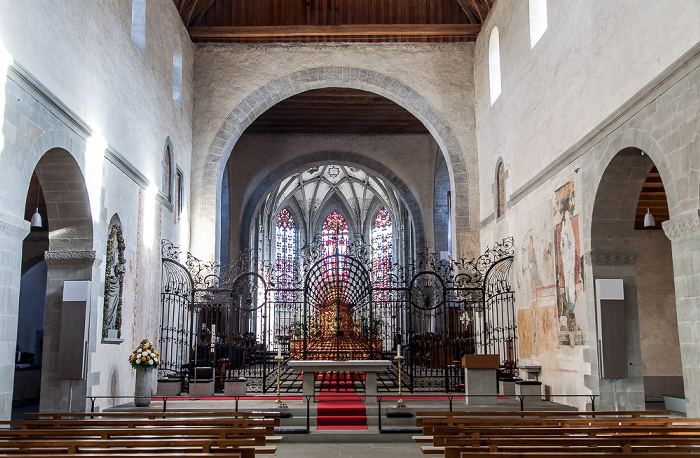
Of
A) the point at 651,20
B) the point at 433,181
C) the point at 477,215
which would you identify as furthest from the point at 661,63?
the point at 433,181

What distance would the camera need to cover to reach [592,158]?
397 inches

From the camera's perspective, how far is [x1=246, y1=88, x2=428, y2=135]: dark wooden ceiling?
21.1 m

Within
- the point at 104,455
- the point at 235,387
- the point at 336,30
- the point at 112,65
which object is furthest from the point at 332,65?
the point at 104,455

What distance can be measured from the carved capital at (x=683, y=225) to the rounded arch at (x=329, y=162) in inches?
644

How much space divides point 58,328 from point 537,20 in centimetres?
980

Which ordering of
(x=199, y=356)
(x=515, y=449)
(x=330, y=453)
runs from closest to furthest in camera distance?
(x=515, y=449), (x=330, y=453), (x=199, y=356)

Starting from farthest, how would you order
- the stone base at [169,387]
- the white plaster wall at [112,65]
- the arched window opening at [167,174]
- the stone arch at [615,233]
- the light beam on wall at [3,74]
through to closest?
the arched window opening at [167,174] → the stone base at [169,387] → the stone arch at [615,233] → the white plaster wall at [112,65] → the light beam on wall at [3,74]

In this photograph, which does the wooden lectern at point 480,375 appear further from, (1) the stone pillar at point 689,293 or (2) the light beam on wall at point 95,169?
(2) the light beam on wall at point 95,169

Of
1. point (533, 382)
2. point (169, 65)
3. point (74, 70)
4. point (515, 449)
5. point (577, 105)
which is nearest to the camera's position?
point (515, 449)

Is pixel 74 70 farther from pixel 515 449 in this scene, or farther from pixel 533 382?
pixel 533 382

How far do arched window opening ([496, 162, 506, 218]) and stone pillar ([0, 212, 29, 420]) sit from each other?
1019 cm

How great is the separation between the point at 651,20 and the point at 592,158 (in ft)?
7.54

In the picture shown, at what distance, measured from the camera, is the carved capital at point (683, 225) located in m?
7.29

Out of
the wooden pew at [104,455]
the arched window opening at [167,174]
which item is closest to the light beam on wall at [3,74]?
the wooden pew at [104,455]
